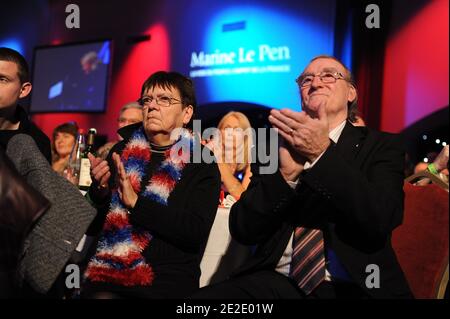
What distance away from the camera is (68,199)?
1699 millimetres

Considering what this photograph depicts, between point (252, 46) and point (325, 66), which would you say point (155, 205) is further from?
point (252, 46)

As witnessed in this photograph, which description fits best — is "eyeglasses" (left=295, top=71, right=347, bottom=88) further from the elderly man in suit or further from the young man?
the young man

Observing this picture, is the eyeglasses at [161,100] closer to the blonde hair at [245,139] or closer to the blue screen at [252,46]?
the blonde hair at [245,139]

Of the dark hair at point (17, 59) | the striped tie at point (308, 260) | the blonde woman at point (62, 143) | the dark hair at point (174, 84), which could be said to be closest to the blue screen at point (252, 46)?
the blonde woman at point (62, 143)

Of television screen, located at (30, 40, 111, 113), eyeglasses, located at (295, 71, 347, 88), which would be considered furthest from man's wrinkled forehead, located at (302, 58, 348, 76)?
television screen, located at (30, 40, 111, 113)

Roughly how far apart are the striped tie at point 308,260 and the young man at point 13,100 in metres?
1.25

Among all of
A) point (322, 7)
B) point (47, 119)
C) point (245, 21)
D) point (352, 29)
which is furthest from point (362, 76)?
point (47, 119)

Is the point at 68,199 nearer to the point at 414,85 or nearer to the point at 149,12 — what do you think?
the point at 414,85

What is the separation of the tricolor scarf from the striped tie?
59 cm

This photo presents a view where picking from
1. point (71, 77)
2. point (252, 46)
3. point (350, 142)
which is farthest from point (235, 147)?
point (71, 77)

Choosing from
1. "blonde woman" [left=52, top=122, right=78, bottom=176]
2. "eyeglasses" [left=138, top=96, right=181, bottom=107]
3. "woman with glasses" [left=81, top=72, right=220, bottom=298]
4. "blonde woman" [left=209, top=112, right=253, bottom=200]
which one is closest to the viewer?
"woman with glasses" [left=81, top=72, right=220, bottom=298]

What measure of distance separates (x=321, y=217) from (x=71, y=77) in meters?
7.86

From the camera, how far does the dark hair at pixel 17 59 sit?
2361 mm

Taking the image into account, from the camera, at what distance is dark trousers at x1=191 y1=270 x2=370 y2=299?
1.68 meters
